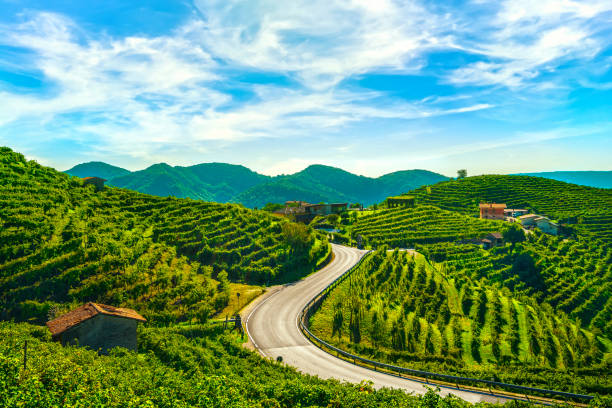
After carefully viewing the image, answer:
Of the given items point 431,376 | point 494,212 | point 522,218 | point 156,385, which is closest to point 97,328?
point 156,385

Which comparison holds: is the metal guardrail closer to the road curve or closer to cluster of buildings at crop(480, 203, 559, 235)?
the road curve

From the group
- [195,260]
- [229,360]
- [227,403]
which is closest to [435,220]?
[195,260]

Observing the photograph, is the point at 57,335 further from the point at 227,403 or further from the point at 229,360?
the point at 227,403

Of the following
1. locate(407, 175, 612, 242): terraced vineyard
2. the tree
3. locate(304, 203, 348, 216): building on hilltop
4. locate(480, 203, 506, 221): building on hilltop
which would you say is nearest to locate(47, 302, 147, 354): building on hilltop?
locate(304, 203, 348, 216): building on hilltop

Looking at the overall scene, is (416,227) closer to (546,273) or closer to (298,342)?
(546,273)

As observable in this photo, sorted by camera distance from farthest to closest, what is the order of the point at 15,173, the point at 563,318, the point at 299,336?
1. the point at 15,173
2. the point at 563,318
3. the point at 299,336

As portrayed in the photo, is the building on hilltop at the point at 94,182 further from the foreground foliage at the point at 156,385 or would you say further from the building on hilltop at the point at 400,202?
the building on hilltop at the point at 400,202
